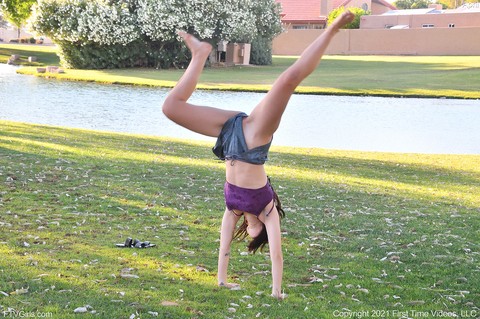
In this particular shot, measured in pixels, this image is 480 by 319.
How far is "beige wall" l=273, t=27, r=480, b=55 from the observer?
64438 millimetres

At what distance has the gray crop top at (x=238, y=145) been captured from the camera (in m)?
5.00

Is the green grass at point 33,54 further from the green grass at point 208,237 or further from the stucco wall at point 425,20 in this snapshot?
the stucco wall at point 425,20

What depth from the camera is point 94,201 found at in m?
8.93

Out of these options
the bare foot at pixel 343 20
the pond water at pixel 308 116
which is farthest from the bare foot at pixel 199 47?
the pond water at pixel 308 116

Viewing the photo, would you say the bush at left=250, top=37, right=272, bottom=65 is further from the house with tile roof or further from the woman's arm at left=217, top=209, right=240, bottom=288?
the woman's arm at left=217, top=209, right=240, bottom=288

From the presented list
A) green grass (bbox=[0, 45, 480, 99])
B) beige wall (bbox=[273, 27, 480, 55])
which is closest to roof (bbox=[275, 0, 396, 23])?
beige wall (bbox=[273, 27, 480, 55])

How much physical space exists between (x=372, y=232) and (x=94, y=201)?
344 cm

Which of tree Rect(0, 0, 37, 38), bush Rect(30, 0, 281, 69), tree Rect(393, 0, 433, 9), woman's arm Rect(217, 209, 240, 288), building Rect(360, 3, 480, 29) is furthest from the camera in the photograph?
tree Rect(393, 0, 433, 9)

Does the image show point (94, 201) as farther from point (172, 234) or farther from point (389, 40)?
point (389, 40)

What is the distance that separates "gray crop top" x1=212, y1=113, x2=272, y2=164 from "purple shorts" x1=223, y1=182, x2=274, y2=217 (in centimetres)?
23

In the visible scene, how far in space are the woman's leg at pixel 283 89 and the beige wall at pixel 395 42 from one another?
6272 centimetres

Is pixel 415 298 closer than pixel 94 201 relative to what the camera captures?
Yes

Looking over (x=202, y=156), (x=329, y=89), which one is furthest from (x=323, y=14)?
(x=202, y=156)

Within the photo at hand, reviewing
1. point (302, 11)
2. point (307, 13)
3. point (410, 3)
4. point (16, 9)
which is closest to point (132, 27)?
point (16, 9)
